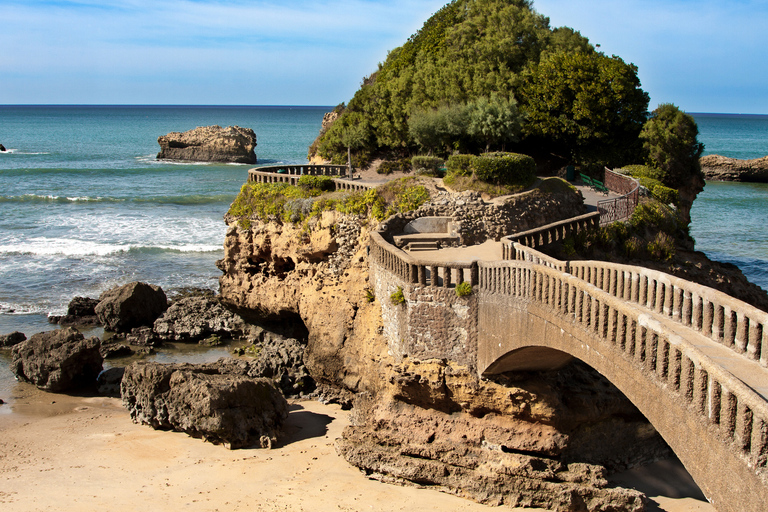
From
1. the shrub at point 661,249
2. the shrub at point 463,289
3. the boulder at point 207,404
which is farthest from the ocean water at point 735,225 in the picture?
the boulder at point 207,404

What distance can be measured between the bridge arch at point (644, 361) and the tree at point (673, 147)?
16483 millimetres

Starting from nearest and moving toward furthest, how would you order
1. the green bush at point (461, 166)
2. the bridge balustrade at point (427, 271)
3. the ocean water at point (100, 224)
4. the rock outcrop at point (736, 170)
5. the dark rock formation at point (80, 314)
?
the bridge balustrade at point (427, 271)
the green bush at point (461, 166)
the dark rock formation at point (80, 314)
the ocean water at point (100, 224)
the rock outcrop at point (736, 170)

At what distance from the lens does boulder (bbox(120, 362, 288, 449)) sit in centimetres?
1808

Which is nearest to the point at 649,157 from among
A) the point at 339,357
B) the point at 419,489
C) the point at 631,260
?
the point at 631,260

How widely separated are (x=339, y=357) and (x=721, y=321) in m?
13.7

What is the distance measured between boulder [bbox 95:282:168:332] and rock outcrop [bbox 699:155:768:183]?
61.5 m

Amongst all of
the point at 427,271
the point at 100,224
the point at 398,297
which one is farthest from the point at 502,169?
the point at 100,224

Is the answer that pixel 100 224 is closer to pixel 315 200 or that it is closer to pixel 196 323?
pixel 196 323

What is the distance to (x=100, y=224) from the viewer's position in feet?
162

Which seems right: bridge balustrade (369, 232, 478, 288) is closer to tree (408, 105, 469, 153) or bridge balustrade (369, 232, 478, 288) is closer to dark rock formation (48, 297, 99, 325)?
tree (408, 105, 469, 153)

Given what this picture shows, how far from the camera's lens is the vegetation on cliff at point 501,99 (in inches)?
1211

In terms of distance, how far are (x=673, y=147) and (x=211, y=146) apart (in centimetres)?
6733

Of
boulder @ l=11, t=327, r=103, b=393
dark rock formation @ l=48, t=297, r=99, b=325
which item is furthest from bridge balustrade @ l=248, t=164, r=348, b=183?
boulder @ l=11, t=327, r=103, b=393

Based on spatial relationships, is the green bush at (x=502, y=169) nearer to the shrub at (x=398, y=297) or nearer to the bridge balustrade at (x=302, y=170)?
the shrub at (x=398, y=297)
